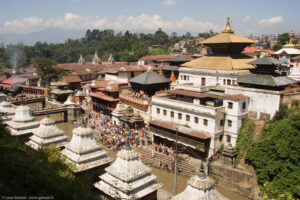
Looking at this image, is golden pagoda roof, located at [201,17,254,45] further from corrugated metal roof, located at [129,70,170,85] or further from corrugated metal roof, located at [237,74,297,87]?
corrugated metal roof, located at [129,70,170,85]

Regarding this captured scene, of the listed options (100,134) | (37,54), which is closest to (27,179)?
(100,134)

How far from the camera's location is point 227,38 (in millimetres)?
33344

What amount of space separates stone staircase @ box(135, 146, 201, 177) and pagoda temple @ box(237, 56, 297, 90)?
9.42 m

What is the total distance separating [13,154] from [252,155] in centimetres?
1852

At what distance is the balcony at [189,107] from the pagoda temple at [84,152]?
12.4 m

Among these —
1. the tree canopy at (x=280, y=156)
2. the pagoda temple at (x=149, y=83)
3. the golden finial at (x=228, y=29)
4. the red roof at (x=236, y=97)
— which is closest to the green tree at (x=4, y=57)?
the pagoda temple at (x=149, y=83)

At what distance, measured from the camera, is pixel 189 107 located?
27.0 metres

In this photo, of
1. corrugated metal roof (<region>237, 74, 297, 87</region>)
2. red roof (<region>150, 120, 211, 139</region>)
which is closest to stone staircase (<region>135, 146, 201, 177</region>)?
red roof (<region>150, 120, 211, 139</region>)

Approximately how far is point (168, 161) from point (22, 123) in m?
13.9

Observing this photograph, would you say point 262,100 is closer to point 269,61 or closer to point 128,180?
point 269,61

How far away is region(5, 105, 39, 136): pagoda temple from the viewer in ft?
74.6

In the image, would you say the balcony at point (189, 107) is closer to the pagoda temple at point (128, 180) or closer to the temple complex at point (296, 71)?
the pagoda temple at point (128, 180)

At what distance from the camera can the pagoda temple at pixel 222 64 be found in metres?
31.5

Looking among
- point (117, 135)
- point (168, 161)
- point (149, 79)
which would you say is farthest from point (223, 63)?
point (117, 135)
